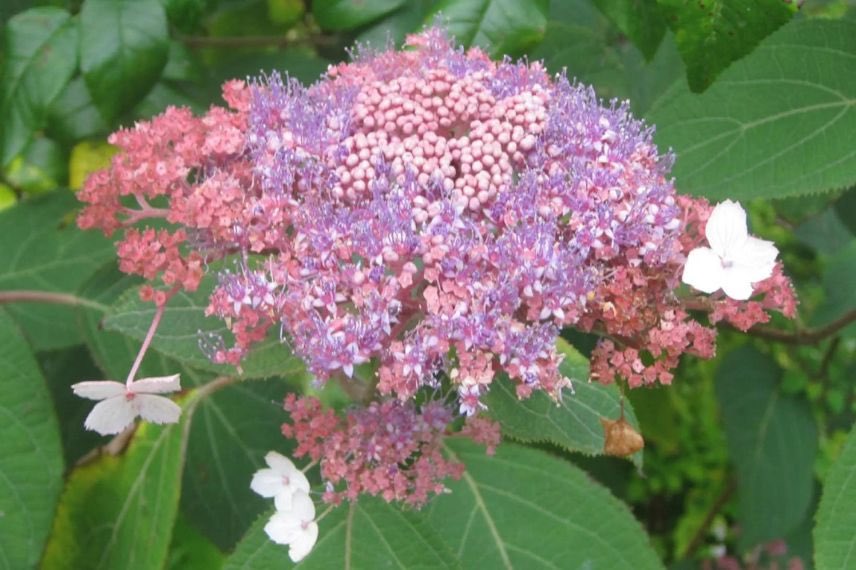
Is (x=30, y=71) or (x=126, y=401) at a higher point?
(x=30, y=71)

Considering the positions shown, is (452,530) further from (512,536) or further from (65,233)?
(65,233)

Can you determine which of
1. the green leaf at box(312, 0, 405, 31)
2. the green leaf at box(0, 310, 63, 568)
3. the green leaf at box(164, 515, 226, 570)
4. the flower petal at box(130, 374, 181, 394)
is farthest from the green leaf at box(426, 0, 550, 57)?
the green leaf at box(164, 515, 226, 570)

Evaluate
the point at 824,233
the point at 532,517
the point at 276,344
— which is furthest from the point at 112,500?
the point at 824,233

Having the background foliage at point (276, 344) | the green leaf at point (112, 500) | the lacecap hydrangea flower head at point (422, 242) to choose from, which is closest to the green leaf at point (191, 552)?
the background foliage at point (276, 344)

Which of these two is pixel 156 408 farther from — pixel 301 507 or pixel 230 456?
pixel 230 456

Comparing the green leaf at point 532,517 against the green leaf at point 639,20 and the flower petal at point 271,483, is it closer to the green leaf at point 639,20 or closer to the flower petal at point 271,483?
the flower petal at point 271,483

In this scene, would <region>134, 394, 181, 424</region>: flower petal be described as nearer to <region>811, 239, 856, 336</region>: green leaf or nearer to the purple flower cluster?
the purple flower cluster

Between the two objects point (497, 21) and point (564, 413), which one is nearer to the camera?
point (564, 413)
